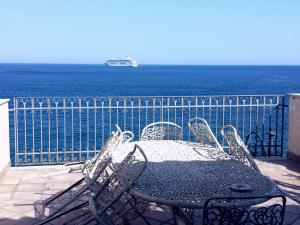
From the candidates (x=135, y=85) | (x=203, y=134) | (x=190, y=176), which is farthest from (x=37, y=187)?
(x=135, y=85)

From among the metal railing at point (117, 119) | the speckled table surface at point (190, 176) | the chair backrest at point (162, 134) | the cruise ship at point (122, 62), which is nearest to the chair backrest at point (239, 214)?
the speckled table surface at point (190, 176)

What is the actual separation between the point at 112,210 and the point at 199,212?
132 centimetres

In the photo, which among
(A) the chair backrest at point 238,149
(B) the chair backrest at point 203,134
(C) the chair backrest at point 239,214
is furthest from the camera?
(B) the chair backrest at point 203,134

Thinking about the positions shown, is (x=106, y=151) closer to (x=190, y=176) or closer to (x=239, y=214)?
(x=190, y=176)

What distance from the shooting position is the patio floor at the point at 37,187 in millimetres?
4711

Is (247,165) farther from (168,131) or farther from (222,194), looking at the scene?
(168,131)

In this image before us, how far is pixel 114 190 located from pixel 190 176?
0.66m

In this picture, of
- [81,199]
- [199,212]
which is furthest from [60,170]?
[199,212]

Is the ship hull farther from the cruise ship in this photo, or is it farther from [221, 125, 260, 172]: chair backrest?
[221, 125, 260, 172]: chair backrest

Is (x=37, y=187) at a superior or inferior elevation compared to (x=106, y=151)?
inferior

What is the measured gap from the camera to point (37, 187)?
5836 millimetres

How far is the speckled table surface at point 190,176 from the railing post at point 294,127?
2655 millimetres

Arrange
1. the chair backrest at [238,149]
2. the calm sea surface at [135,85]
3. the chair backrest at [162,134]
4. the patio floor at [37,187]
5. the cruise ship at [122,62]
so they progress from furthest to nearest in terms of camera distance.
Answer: the cruise ship at [122,62], the calm sea surface at [135,85], the chair backrest at [162,134], the patio floor at [37,187], the chair backrest at [238,149]

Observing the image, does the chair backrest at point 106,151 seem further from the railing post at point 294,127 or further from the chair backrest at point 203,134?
the railing post at point 294,127
